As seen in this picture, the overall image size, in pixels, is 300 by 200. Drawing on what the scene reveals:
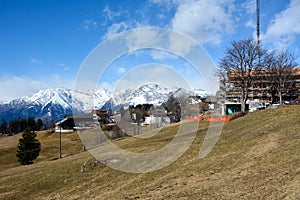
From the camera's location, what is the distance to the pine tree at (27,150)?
54.1 meters

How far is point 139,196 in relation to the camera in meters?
13.1

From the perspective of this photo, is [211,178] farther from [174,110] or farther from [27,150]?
[174,110]

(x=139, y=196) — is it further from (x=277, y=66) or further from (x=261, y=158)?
(x=277, y=66)

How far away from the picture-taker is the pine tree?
Answer: 54.1 meters

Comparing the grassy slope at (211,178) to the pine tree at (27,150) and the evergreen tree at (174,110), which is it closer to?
the pine tree at (27,150)

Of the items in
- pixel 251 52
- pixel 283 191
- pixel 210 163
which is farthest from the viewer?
pixel 251 52

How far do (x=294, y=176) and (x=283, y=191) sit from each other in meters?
1.62

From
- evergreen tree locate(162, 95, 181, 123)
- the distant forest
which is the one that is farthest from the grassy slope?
the distant forest

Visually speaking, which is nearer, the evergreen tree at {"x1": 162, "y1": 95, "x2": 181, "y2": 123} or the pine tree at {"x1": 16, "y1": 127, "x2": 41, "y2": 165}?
the pine tree at {"x1": 16, "y1": 127, "x2": 41, "y2": 165}

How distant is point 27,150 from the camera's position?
54625 mm

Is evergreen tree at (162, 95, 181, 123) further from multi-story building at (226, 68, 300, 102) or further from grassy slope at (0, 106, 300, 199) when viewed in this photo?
grassy slope at (0, 106, 300, 199)

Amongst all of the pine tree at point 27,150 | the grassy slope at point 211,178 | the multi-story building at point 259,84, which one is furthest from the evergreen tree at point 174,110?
the grassy slope at point 211,178

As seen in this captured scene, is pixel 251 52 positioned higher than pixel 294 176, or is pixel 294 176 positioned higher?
pixel 251 52

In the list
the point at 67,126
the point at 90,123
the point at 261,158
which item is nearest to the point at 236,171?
the point at 261,158
